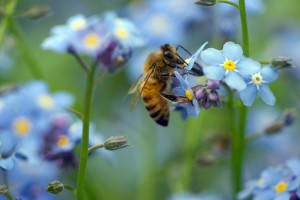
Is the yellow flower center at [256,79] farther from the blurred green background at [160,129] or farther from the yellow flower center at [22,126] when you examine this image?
the yellow flower center at [22,126]

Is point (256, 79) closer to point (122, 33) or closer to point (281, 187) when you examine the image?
point (281, 187)

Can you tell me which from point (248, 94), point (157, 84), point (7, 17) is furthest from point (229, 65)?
point (7, 17)

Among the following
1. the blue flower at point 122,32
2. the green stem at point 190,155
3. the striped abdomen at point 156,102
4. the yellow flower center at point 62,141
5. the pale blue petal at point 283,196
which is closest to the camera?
the pale blue petal at point 283,196

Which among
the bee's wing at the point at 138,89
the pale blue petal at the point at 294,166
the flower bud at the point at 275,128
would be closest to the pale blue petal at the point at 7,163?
the bee's wing at the point at 138,89

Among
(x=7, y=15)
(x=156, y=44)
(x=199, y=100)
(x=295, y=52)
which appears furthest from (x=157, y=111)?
(x=295, y=52)

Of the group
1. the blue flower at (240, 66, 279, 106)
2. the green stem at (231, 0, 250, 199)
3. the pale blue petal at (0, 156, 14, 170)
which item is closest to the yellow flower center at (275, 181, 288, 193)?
the green stem at (231, 0, 250, 199)

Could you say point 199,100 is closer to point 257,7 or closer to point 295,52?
point 257,7
